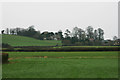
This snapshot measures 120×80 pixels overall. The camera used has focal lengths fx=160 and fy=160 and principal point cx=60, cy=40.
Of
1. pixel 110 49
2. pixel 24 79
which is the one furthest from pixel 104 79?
pixel 110 49

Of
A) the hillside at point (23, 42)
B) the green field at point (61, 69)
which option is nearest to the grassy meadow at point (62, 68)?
the green field at point (61, 69)

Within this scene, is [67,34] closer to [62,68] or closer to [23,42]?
[23,42]

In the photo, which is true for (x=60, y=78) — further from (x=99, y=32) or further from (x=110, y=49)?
(x=99, y=32)

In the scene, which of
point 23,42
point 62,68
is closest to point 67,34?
point 23,42

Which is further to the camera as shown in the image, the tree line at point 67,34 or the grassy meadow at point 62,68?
the tree line at point 67,34

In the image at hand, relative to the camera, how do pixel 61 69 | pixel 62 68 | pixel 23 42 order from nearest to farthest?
pixel 61 69 < pixel 62 68 < pixel 23 42

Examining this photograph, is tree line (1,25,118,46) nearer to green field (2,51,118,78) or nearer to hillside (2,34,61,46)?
hillside (2,34,61,46)

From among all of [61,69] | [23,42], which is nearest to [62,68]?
[61,69]

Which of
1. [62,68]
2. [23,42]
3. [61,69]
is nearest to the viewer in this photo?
[61,69]

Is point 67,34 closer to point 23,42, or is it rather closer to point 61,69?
point 23,42

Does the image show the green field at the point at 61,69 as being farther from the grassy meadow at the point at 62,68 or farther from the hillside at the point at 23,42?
the hillside at the point at 23,42

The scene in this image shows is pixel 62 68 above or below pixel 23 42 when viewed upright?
below

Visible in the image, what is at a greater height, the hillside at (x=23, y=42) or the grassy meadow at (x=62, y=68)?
the hillside at (x=23, y=42)

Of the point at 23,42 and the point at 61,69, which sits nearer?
the point at 61,69
